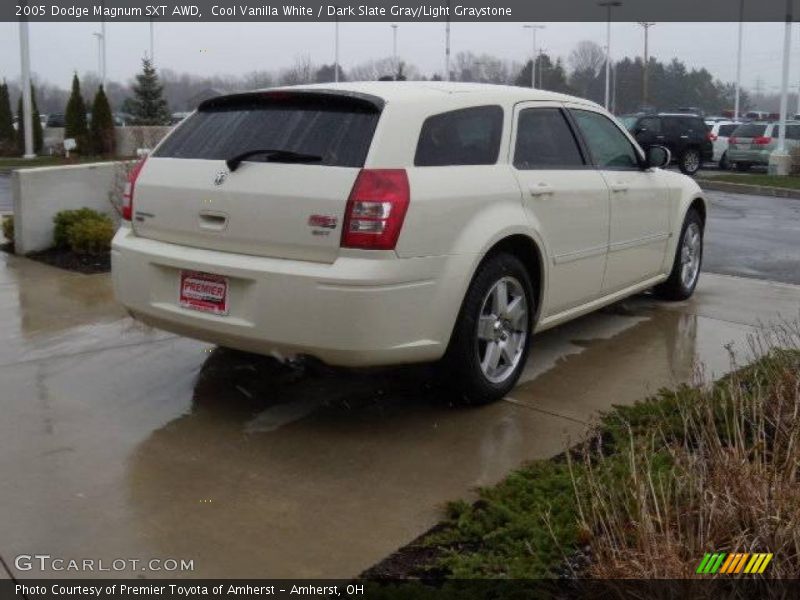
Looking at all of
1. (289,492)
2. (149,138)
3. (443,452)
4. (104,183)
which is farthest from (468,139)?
(149,138)

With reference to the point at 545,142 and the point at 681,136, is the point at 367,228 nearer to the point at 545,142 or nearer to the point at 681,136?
the point at 545,142

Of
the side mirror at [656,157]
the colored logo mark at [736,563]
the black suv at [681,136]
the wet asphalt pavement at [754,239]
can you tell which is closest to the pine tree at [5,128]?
the black suv at [681,136]

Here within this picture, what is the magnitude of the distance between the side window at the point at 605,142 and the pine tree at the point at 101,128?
84.8 ft

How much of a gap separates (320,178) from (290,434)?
48.5 inches

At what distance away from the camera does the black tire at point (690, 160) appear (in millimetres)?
25797

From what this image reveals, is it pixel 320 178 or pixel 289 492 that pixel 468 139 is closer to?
pixel 320 178

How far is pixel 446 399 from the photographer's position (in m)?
4.91

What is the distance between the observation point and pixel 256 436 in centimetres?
445

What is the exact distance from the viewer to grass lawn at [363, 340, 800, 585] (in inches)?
110

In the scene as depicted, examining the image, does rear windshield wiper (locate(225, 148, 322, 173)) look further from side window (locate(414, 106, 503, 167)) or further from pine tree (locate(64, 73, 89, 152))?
pine tree (locate(64, 73, 89, 152))

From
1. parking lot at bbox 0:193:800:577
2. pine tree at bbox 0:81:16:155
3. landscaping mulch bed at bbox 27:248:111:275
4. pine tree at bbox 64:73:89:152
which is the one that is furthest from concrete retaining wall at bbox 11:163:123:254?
pine tree at bbox 0:81:16:155

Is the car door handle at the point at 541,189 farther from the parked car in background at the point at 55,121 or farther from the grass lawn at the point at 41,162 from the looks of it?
the parked car in background at the point at 55,121
